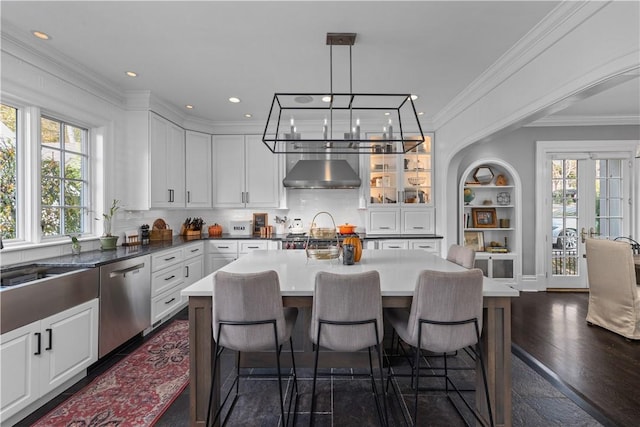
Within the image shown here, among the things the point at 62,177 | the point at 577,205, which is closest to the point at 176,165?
the point at 62,177

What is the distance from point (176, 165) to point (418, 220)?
3760 mm

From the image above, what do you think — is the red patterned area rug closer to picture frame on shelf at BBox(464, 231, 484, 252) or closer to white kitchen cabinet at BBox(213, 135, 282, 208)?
white kitchen cabinet at BBox(213, 135, 282, 208)

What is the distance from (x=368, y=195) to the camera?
494 cm

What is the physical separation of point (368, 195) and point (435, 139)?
139 cm

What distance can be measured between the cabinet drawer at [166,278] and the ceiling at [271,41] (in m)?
2.17

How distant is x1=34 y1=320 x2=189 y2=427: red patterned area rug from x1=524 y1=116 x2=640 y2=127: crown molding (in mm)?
5601

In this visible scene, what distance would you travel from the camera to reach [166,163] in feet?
13.8

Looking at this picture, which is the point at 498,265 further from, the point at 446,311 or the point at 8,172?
the point at 8,172

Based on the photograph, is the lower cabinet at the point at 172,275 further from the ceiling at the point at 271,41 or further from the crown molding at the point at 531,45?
the crown molding at the point at 531,45

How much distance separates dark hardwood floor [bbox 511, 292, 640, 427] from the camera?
2133 millimetres

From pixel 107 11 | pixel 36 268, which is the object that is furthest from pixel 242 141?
pixel 36 268

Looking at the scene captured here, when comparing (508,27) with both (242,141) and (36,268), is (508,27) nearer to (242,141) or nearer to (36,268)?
(242,141)

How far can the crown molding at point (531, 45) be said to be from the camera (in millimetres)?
2023

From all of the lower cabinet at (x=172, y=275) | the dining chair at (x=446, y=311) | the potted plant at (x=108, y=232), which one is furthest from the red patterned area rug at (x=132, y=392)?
the dining chair at (x=446, y=311)
